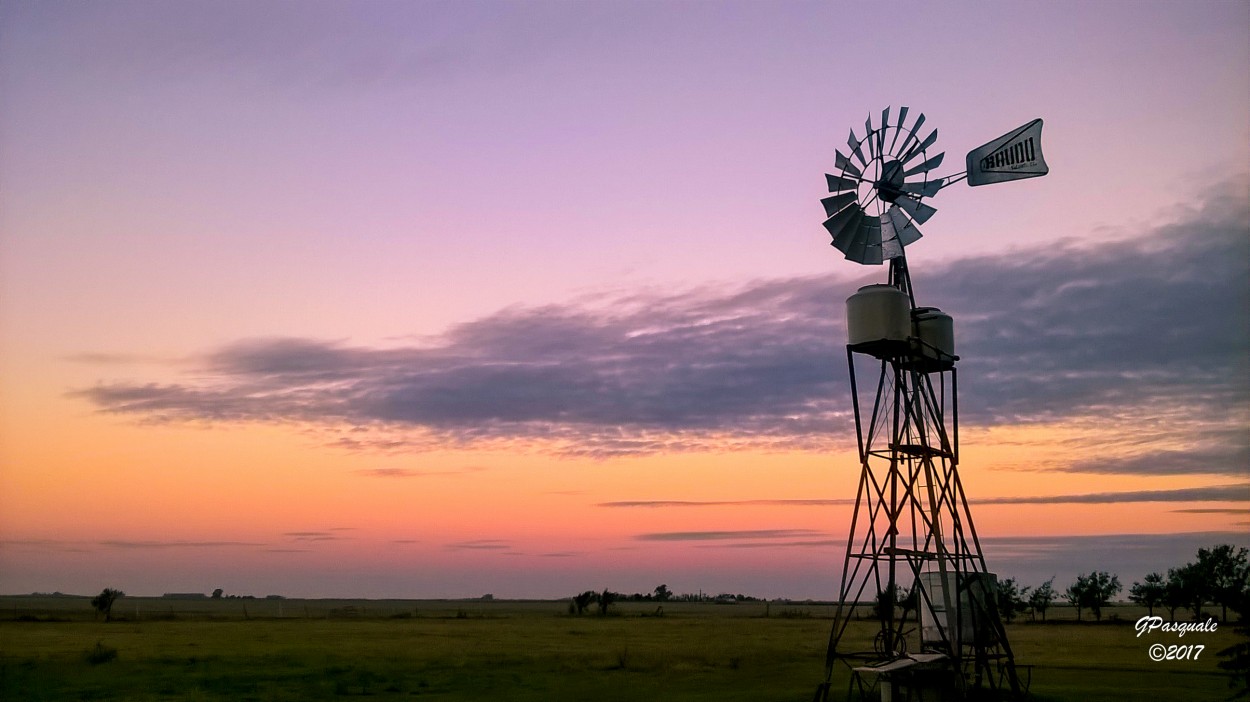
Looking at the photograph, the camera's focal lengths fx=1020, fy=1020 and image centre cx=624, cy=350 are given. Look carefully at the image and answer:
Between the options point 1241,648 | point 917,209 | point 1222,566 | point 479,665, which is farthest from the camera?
point 1222,566

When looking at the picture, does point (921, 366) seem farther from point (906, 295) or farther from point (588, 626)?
point (588, 626)

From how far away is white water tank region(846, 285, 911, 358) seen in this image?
28.0 meters

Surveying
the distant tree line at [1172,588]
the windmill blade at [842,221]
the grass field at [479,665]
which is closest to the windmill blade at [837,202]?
the windmill blade at [842,221]

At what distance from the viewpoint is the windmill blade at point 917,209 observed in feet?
95.6

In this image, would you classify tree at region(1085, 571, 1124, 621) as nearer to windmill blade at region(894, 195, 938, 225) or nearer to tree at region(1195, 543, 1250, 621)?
tree at region(1195, 543, 1250, 621)

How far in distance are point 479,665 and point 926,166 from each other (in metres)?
28.4

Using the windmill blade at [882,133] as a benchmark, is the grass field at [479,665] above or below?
below

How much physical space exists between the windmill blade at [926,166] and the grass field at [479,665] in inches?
639

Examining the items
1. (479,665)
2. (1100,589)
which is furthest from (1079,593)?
(479,665)

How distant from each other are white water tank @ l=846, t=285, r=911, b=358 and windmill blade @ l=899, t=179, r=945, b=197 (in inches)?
120

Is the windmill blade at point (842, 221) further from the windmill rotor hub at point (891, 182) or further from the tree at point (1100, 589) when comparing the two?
the tree at point (1100, 589)

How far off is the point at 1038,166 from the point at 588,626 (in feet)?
210

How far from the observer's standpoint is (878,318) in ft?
91.9

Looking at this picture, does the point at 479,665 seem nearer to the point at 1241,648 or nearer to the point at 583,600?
the point at 1241,648
